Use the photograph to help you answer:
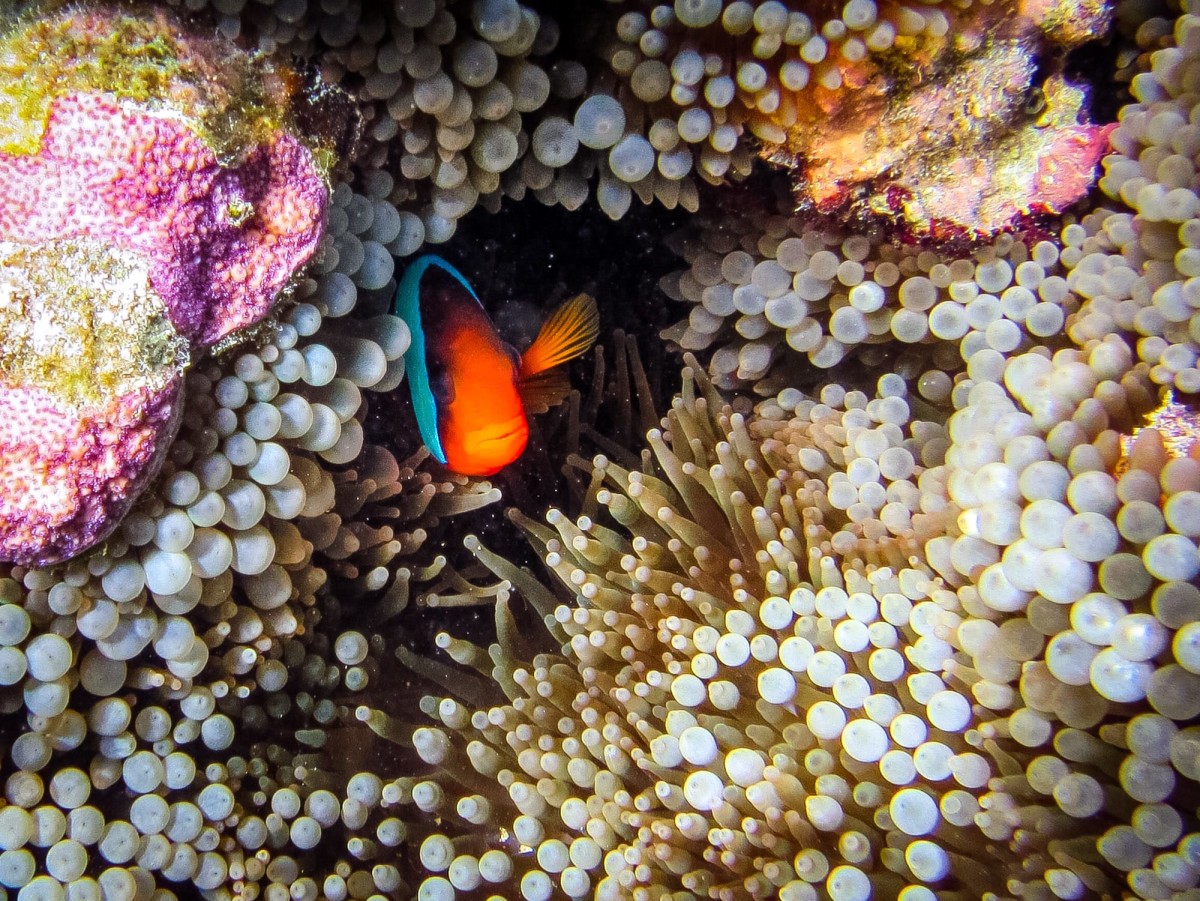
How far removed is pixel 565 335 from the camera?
83.7 inches

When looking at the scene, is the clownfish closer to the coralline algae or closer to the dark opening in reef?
the dark opening in reef

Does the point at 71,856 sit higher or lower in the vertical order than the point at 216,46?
lower

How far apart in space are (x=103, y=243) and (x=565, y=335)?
3.51 ft

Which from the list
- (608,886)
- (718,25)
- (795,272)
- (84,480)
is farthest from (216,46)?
(608,886)

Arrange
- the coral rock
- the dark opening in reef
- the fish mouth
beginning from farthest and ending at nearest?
the dark opening in reef → the fish mouth → the coral rock

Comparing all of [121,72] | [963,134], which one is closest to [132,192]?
[121,72]

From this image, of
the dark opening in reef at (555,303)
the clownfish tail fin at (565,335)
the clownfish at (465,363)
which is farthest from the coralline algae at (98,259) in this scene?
the dark opening in reef at (555,303)

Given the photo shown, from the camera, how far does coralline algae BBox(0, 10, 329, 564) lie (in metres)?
1.29

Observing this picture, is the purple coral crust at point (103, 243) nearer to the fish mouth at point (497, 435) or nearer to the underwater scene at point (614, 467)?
the underwater scene at point (614, 467)

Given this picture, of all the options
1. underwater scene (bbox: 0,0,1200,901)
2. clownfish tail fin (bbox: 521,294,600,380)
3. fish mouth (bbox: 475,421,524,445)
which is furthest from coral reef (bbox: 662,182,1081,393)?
fish mouth (bbox: 475,421,524,445)

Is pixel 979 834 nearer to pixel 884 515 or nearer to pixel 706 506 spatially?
pixel 884 515

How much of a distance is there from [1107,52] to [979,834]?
1784mm

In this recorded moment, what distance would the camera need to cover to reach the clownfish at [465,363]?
2.03m

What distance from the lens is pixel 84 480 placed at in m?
1.30
